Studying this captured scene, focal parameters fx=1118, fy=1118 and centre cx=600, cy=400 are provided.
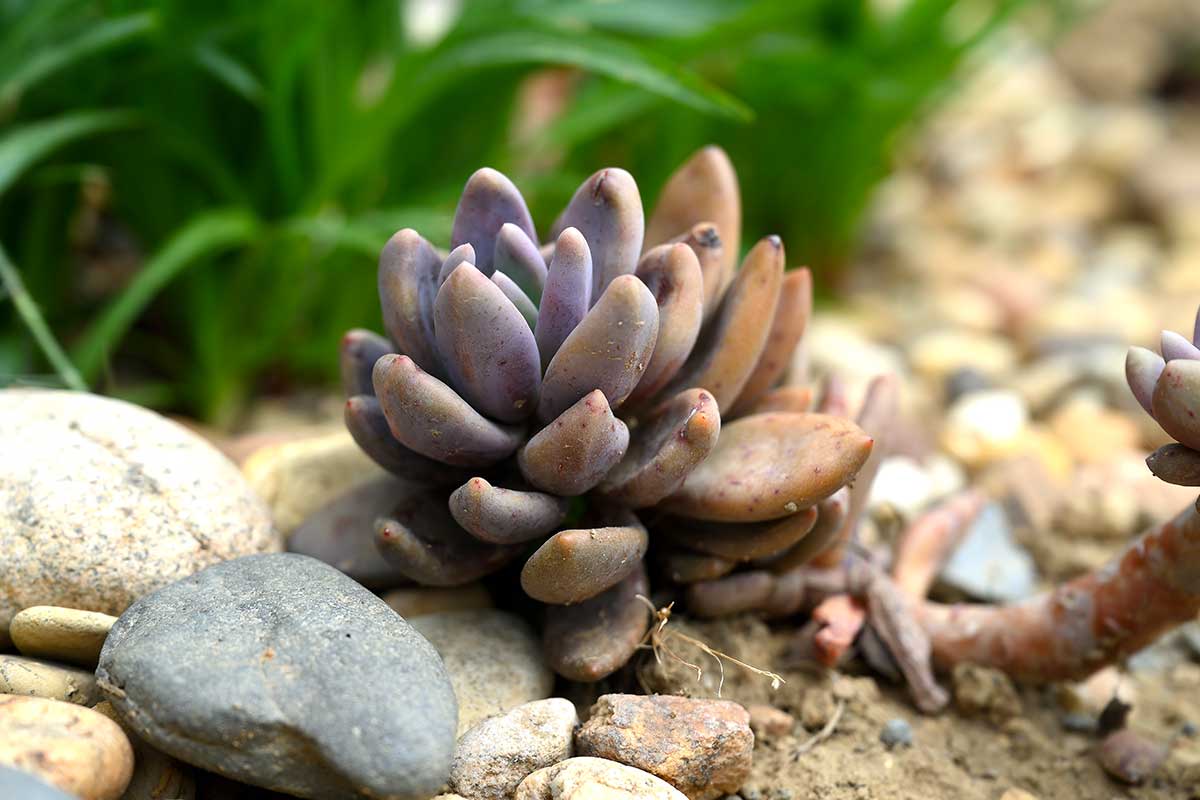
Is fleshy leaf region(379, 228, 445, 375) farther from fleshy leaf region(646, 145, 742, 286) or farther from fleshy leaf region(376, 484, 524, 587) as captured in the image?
fleshy leaf region(646, 145, 742, 286)

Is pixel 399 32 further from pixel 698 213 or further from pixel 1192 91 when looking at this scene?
pixel 1192 91

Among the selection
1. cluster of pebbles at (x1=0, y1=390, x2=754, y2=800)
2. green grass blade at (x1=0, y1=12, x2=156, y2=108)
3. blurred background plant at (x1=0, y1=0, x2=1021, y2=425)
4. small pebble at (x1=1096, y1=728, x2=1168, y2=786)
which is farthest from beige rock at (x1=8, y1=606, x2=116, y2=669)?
small pebble at (x1=1096, y1=728, x2=1168, y2=786)

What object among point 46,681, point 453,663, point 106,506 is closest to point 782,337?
point 453,663

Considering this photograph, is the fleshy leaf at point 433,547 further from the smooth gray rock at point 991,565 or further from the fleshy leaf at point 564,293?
the smooth gray rock at point 991,565

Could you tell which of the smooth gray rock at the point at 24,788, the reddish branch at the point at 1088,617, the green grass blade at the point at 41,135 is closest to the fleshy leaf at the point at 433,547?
the smooth gray rock at the point at 24,788

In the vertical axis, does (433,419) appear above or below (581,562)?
above

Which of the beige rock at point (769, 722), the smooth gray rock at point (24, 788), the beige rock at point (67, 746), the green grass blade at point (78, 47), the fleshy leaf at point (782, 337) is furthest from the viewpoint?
the green grass blade at point (78, 47)

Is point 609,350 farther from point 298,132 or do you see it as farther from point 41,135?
point 298,132
